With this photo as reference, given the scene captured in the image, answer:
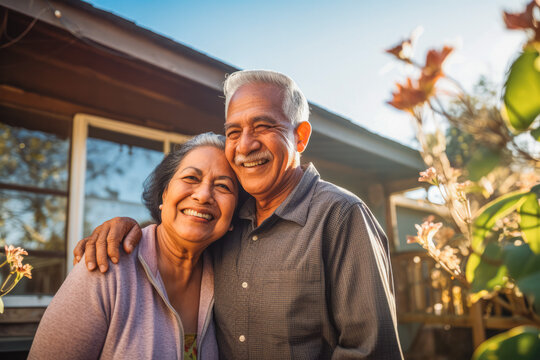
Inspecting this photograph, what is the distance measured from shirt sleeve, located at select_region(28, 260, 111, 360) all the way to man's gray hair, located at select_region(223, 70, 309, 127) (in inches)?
42.9

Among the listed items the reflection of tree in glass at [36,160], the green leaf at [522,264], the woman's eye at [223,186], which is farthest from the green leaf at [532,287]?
the reflection of tree in glass at [36,160]

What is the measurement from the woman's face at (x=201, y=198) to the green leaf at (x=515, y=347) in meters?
1.37

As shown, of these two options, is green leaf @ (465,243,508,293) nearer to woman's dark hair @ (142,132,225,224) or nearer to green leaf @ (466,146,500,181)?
green leaf @ (466,146,500,181)

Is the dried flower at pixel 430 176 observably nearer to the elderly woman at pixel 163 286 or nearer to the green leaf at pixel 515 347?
the green leaf at pixel 515 347

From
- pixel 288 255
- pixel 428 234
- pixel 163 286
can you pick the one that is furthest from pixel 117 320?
pixel 428 234

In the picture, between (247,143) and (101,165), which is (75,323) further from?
(101,165)

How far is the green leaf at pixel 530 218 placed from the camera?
2.08ft

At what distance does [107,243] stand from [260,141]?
31.7 inches

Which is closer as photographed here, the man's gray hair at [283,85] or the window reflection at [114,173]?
the man's gray hair at [283,85]

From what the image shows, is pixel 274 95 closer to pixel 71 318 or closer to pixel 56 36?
pixel 71 318

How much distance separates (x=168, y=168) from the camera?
203 centimetres

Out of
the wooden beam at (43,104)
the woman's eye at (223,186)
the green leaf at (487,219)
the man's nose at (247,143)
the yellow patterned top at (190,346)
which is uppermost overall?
the wooden beam at (43,104)

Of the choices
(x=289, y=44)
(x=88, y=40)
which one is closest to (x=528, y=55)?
(x=88, y=40)

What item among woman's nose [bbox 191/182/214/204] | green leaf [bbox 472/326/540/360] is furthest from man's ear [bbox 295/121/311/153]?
green leaf [bbox 472/326/540/360]
